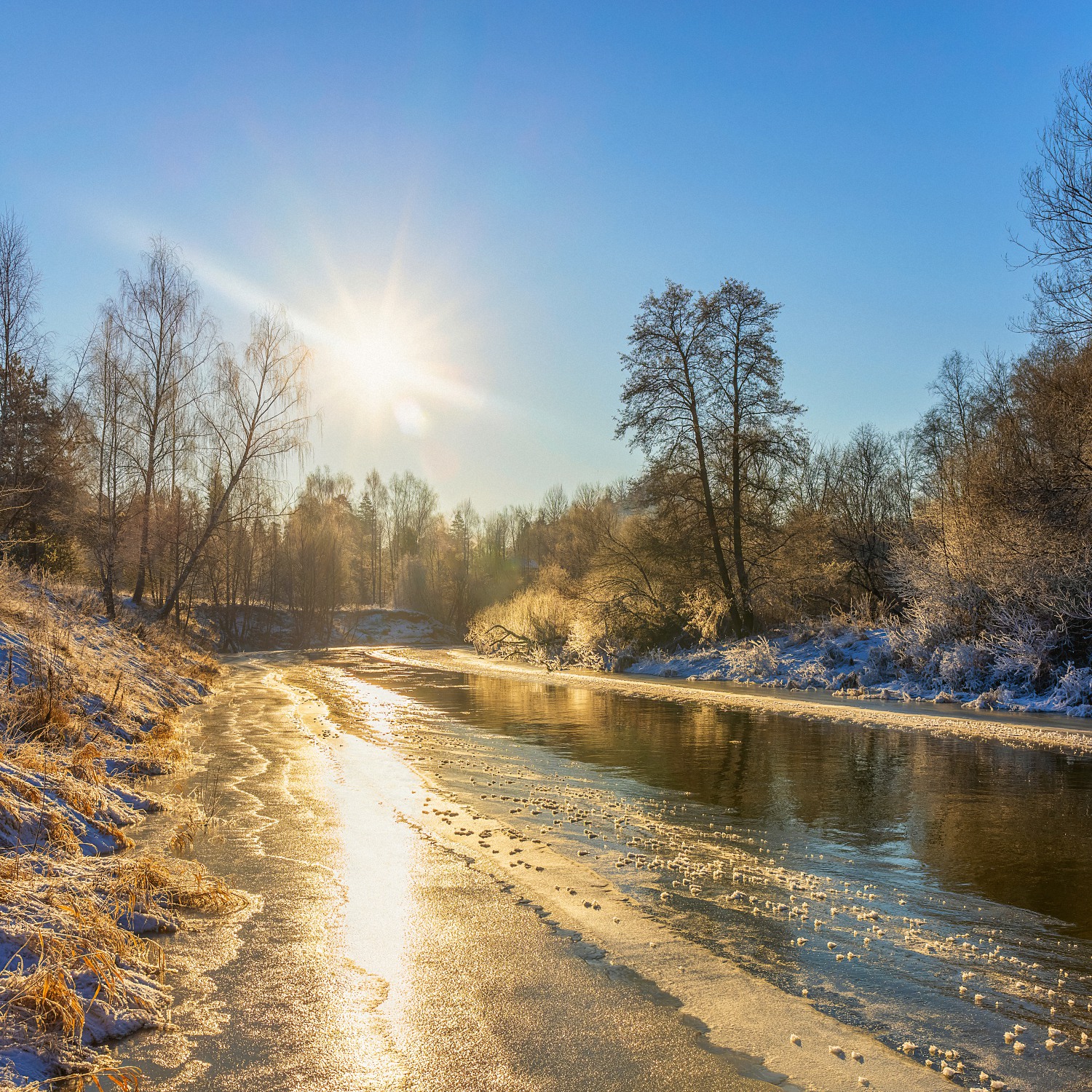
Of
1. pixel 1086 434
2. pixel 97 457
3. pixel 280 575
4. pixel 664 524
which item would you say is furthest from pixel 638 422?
pixel 280 575

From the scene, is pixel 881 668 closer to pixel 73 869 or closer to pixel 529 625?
pixel 529 625

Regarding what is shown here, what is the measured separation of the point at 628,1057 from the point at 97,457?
31.8m

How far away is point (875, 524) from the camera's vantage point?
31234mm

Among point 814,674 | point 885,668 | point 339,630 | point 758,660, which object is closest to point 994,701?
point 885,668

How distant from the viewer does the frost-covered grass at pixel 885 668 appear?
16763 millimetres

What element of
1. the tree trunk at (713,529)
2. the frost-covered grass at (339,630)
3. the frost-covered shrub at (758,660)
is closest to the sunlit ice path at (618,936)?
the frost-covered shrub at (758,660)

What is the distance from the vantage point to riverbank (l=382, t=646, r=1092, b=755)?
1319 cm

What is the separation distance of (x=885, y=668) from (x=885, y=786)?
12428 mm

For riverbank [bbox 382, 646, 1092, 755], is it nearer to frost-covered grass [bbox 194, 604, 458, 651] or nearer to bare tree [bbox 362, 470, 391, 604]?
frost-covered grass [bbox 194, 604, 458, 651]

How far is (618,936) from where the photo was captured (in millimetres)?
4867

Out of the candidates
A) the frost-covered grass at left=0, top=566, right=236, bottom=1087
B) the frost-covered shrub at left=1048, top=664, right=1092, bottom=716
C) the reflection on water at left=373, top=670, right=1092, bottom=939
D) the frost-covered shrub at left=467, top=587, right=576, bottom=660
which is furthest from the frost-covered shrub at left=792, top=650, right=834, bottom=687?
the frost-covered grass at left=0, top=566, right=236, bottom=1087

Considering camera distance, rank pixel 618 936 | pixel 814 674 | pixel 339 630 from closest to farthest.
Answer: pixel 618 936, pixel 814 674, pixel 339 630

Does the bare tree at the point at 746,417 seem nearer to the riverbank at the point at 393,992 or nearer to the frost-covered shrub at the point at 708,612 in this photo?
the frost-covered shrub at the point at 708,612

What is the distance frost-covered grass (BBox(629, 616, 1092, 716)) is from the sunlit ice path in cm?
737
